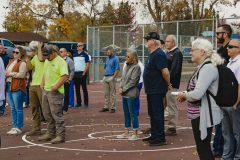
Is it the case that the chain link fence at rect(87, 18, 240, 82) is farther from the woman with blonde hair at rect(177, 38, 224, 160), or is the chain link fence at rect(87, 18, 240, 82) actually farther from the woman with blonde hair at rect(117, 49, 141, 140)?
the woman with blonde hair at rect(177, 38, 224, 160)

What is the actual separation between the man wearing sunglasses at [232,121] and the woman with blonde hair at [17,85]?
16.9 ft

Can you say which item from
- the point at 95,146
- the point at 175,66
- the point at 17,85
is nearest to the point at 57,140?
the point at 95,146

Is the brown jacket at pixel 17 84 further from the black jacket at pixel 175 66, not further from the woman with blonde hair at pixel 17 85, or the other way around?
the black jacket at pixel 175 66

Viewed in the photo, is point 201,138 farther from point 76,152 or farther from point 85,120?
point 85,120

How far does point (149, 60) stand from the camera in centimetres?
959

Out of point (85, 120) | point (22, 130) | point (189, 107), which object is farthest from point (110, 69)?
point (189, 107)

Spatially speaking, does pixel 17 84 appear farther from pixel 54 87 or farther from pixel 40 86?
pixel 54 87

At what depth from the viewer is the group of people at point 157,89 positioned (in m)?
6.35

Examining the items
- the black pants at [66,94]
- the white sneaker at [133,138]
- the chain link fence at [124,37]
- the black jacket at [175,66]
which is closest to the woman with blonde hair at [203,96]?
the white sneaker at [133,138]

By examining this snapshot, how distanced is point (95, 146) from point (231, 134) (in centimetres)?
308

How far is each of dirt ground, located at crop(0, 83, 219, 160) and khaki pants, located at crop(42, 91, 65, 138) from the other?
0.38 m

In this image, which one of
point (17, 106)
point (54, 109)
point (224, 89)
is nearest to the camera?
point (224, 89)

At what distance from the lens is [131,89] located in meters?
10.3

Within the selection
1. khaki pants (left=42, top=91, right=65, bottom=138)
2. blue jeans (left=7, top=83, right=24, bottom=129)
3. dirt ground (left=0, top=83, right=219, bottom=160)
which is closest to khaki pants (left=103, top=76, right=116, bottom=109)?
dirt ground (left=0, top=83, right=219, bottom=160)
